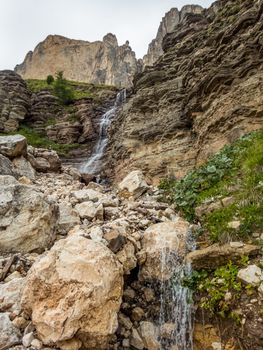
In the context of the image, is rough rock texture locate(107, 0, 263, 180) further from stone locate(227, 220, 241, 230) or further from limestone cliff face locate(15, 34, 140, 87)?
limestone cliff face locate(15, 34, 140, 87)

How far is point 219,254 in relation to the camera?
16.9 feet

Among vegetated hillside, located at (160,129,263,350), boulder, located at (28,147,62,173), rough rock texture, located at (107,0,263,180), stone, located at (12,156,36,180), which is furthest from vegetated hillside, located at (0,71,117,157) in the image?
vegetated hillside, located at (160,129,263,350)

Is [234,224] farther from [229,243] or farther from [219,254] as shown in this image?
[219,254]

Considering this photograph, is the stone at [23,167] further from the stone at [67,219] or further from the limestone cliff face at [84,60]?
the limestone cliff face at [84,60]

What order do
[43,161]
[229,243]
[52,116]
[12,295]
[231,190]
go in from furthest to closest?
1. [52,116]
2. [43,161]
3. [231,190]
4. [229,243]
5. [12,295]

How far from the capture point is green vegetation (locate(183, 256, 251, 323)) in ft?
14.8

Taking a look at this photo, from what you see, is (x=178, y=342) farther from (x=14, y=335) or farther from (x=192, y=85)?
(x=192, y=85)

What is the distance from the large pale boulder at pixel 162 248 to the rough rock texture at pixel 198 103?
7.02 m

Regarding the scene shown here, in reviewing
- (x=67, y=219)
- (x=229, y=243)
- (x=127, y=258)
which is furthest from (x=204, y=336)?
(x=67, y=219)

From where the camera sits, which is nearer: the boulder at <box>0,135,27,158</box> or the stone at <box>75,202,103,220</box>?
the stone at <box>75,202,103,220</box>

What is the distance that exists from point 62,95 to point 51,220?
3650 cm

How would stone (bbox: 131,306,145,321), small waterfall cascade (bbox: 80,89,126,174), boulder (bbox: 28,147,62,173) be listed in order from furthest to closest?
small waterfall cascade (bbox: 80,89,126,174) → boulder (bbox: 28,147,62,173) → stone (bbox: 131,306,145,321)

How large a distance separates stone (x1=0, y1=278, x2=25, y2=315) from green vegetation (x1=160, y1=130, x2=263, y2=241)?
144 inches

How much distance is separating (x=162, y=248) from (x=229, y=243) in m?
1.27
